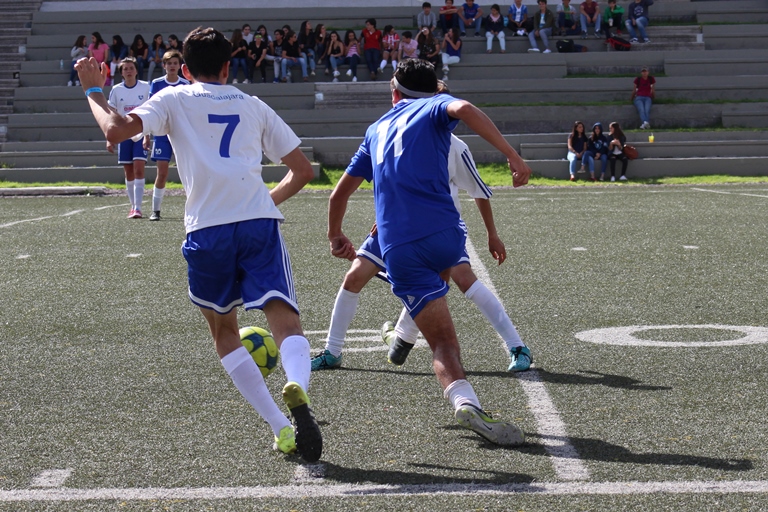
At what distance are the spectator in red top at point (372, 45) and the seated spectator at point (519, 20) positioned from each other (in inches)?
160

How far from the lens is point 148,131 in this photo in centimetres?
382

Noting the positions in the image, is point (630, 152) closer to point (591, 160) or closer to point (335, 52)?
point (591, 160)

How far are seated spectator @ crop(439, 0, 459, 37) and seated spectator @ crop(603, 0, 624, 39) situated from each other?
13.6ft

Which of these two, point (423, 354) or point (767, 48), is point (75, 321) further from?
point (767, 48)

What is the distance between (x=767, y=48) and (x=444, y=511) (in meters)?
26.1

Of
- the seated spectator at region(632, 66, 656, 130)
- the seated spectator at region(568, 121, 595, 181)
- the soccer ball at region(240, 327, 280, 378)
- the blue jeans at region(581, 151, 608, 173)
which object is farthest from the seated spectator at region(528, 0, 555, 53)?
the soccer ball at region(240, 327, 280, 378)

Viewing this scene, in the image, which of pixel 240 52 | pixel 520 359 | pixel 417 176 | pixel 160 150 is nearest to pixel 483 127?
pixel 417 176

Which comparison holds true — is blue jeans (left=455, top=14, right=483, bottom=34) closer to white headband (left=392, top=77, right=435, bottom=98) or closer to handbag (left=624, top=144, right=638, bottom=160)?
handbag (left=624, top=144, right=638, bottom=160)

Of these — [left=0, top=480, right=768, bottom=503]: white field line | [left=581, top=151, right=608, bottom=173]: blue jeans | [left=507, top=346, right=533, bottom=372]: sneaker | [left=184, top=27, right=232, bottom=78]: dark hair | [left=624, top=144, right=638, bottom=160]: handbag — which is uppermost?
[left=184, top=27, right=232, bottom=78]: dark hair

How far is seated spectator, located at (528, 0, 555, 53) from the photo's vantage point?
26.3m

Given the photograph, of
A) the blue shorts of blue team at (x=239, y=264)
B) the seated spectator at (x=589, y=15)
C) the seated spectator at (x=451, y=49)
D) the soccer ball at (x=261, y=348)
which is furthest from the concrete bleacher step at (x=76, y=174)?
the blue shorts of blue team at (x=239, y=264)

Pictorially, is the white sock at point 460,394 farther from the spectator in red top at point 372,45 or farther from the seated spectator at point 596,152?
the spectator in red top at point 372,45

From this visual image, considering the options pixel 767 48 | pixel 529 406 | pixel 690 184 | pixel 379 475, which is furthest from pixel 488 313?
pixel 767 48

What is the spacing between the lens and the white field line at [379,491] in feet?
11.4
